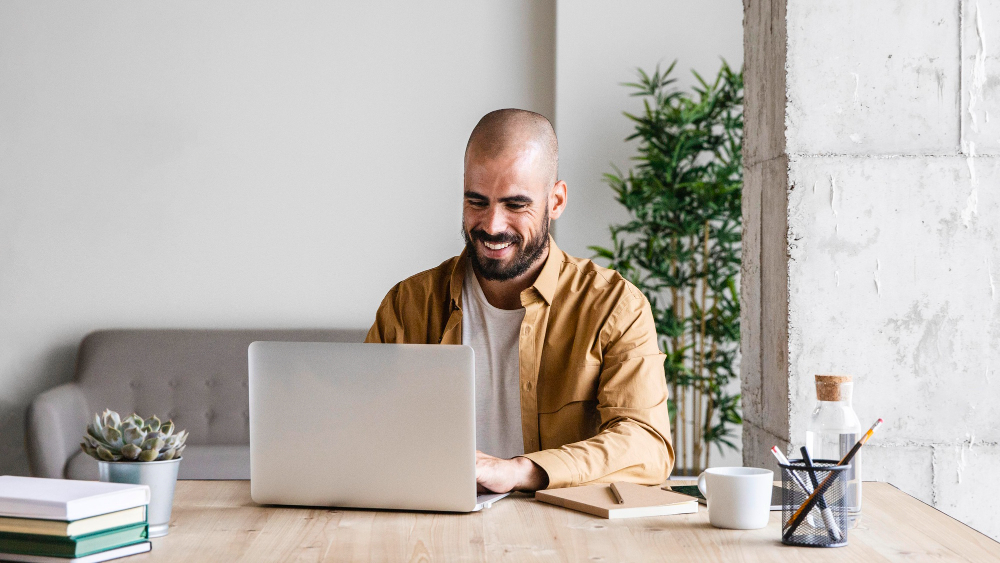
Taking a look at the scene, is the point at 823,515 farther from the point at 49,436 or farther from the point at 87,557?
the point at 49,436

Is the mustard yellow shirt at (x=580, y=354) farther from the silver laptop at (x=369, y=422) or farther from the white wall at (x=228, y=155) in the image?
the white wall at (x=228, y=155)

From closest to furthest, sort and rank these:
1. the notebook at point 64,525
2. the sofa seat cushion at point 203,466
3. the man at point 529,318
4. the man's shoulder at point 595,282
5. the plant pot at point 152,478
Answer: the notebook at point 64,525
the plant pot at point 152,478
the man at point 529,318
the man's shoulder at point 595,282
the sofa seat cushion at point 203,466

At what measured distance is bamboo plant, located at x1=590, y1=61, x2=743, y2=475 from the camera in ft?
11.3

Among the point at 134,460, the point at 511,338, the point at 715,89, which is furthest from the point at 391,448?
the point at 715,89

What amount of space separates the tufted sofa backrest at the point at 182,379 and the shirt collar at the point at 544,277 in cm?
166

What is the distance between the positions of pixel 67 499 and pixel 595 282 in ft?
3.74

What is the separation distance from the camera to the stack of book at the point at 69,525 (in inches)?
38.8

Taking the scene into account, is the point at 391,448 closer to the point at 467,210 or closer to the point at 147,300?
the point at 467,210

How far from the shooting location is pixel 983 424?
2.00 metres

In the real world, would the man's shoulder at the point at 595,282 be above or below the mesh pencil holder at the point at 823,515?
above

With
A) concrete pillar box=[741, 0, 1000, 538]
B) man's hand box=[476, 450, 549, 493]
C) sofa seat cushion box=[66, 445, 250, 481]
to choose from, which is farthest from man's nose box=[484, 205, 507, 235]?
sofa seat cushion box=[66, 445, 250, 481]

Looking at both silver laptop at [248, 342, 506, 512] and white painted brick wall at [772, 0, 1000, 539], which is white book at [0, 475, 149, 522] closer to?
silver laptop at [248, 342, 506, 512]

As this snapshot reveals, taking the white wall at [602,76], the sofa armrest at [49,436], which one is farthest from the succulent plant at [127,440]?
the white wall at [602,76]

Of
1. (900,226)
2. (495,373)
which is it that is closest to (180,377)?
(495,373)
